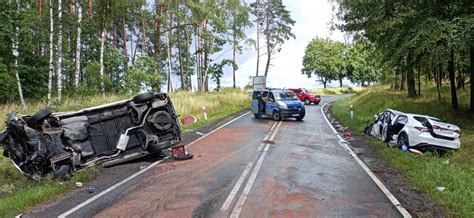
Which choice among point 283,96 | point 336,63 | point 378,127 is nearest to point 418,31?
point 378,127

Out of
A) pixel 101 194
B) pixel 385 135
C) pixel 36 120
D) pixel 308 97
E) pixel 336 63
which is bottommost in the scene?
pixel 101 194

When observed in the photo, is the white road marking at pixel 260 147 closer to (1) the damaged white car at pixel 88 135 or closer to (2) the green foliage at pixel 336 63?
(1) the damaged white car at pixel 88 135

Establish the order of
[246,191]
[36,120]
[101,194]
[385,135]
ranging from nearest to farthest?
[246,191], [101,194], [36,120], [385,135]

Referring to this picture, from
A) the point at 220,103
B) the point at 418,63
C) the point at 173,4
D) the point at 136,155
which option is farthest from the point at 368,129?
the point at 173,4

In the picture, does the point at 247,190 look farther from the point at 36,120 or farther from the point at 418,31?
the point at 418,31

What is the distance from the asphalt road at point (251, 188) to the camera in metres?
7.05

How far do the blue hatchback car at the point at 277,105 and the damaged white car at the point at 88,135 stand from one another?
12.6 meters

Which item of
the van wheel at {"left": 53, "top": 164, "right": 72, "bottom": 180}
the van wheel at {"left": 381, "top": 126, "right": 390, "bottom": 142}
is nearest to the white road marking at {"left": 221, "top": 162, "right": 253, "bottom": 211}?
the van wheel at {"left": 53, "top": 164, "right": 72, "bottom": 180}

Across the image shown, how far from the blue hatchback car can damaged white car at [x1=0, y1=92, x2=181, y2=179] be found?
497 inches

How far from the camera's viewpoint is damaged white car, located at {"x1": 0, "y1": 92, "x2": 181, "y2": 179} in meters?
10.0

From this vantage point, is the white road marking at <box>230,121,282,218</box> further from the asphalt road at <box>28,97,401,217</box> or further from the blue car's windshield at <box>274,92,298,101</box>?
the blue car's windshield at <box>274,92,298,101</box>

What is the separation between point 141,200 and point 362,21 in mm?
17917

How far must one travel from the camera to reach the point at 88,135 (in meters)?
11.3

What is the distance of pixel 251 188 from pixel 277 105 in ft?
55.4
